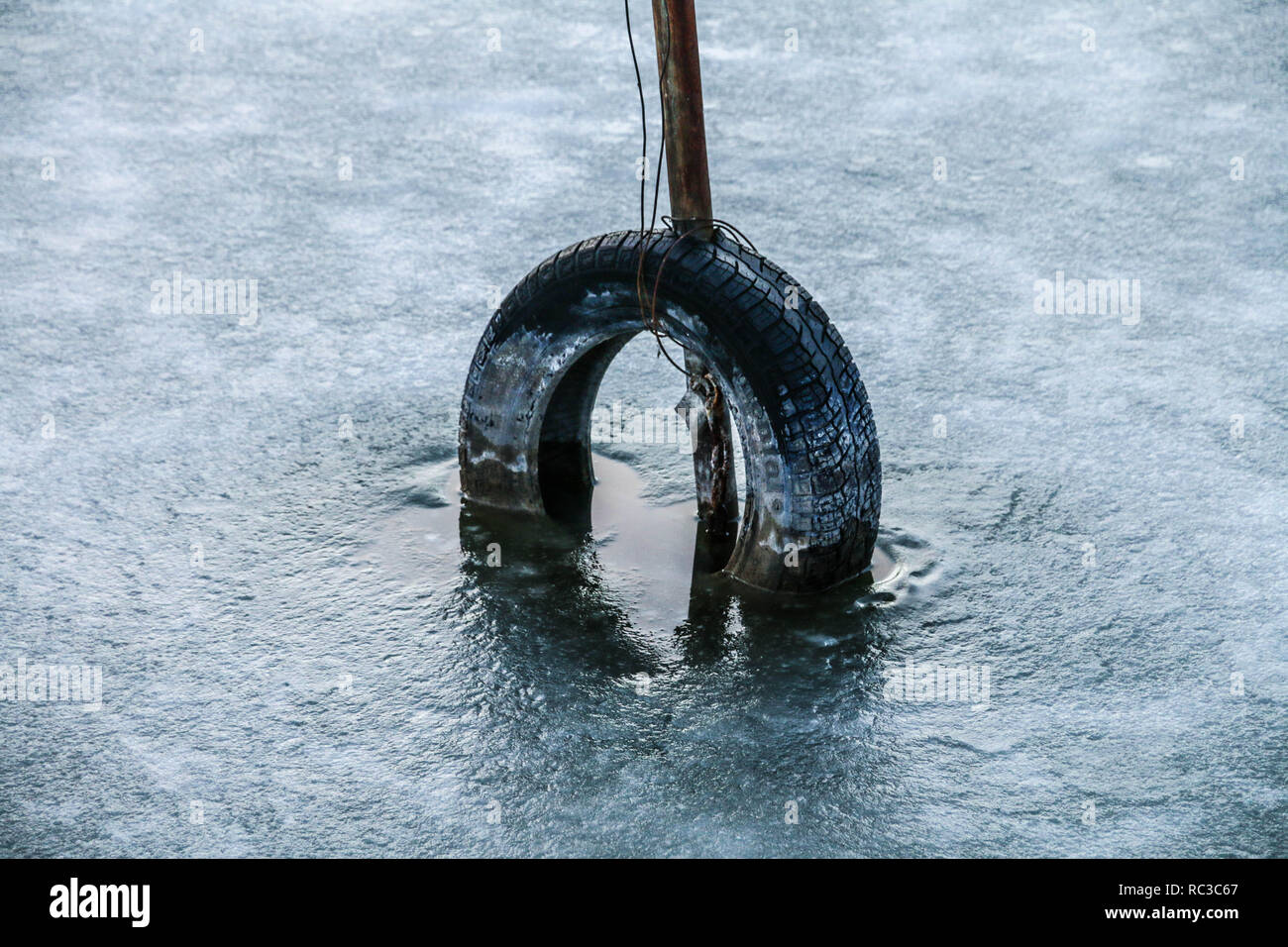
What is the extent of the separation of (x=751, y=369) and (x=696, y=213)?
60cm

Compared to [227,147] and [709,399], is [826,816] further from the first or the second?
[227,147]

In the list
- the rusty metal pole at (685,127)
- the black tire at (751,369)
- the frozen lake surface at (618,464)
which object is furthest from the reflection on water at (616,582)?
the rusty metal pole at (685,127)

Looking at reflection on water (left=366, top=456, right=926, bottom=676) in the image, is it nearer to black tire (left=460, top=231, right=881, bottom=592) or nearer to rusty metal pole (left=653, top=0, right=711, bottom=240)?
black tire (left=460, top=231, right=881, bottom=592)

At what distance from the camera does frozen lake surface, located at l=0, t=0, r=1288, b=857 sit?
420 cm

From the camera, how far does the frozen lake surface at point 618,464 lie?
Result: 4203 mm

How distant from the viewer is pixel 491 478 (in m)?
5.60

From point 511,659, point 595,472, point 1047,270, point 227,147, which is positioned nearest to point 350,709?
point 511,659

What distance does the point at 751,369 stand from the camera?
15.9ft

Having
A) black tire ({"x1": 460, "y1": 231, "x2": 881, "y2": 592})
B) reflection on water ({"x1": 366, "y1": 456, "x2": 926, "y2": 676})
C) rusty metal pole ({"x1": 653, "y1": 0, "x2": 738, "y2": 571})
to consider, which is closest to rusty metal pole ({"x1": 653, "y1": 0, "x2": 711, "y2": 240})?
rusty metal pole ({"x1": 653, "y1": 0, "x2": 738, "y2": 571})

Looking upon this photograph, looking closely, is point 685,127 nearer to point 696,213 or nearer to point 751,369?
point 696,213

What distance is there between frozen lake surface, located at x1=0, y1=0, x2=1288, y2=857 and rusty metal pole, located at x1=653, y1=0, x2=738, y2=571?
0.78 ft

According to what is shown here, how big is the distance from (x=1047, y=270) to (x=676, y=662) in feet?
11.9

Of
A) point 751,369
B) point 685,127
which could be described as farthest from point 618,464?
point 685,127

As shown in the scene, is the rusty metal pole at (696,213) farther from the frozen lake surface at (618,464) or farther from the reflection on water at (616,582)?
the frozen lake surface at (618,464)
